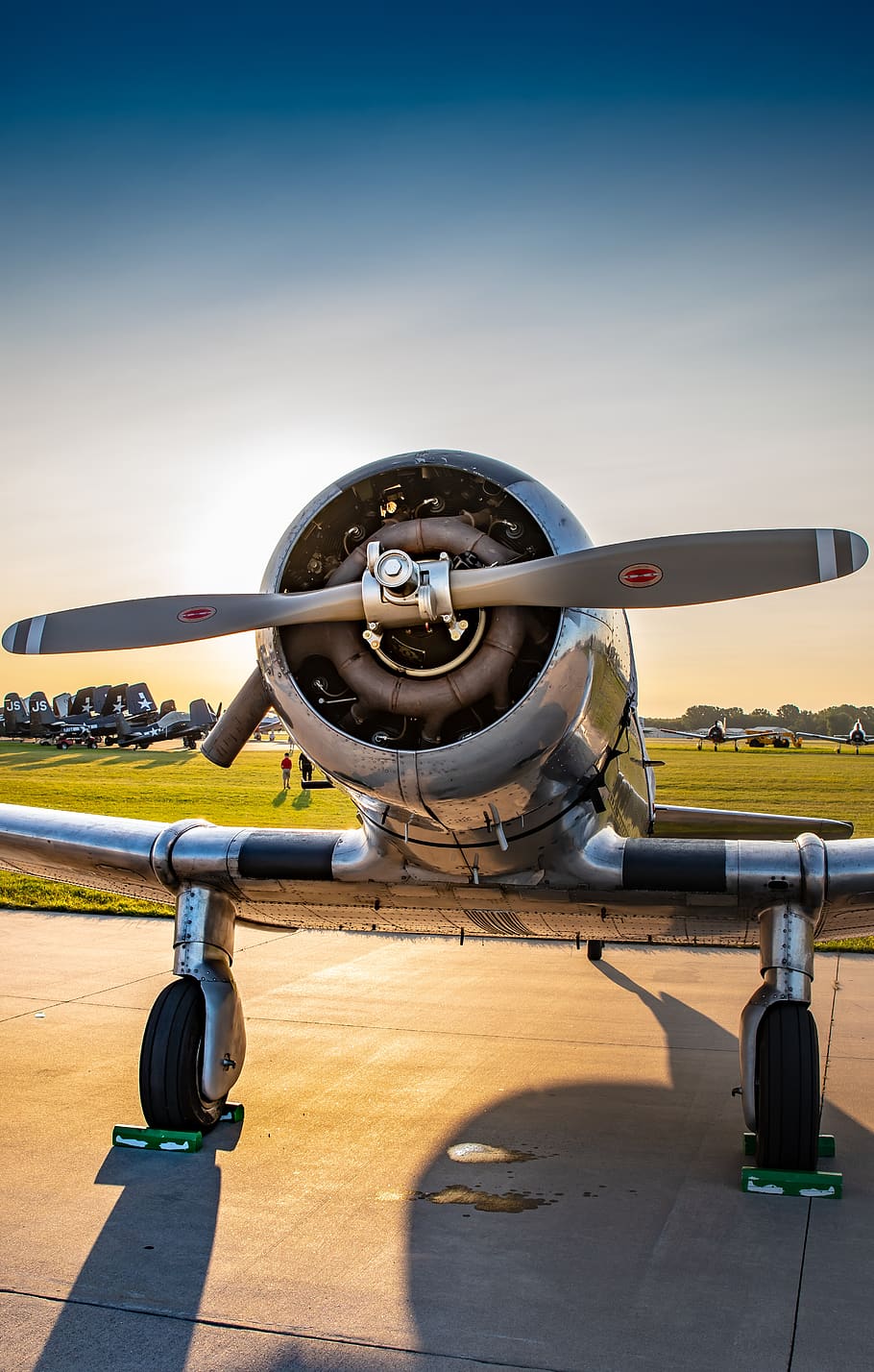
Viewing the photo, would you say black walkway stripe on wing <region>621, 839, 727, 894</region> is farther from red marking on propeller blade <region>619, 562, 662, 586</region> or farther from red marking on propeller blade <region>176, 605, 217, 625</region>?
red marking on propeller blade <region>176, 605, 217, 625</region>

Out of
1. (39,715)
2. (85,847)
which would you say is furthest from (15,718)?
(85,847)

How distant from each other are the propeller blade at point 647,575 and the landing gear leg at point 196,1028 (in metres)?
2.91

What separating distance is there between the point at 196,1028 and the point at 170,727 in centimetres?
6481

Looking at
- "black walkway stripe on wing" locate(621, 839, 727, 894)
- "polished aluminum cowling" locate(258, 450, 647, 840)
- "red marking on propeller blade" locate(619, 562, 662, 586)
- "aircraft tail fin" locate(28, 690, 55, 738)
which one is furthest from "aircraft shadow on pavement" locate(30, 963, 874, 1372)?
"aircraft tail fin" locate(28, 690, 55, 738)

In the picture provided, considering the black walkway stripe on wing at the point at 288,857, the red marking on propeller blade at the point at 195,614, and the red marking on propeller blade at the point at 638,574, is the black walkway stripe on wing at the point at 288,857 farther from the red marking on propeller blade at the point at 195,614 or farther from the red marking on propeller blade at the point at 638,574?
the red marking on propeller blade at the point at 638,574

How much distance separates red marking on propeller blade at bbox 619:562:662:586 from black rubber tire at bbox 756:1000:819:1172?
247 centimetres

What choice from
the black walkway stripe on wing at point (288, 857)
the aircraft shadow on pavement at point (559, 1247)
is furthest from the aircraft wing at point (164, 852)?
the aircraft shadow on pavement at point (559, 1247)

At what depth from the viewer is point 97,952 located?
11.5 metres

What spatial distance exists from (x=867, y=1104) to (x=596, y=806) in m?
2.64

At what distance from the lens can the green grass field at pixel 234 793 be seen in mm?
23203

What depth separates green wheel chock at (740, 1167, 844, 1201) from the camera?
17.4 feet

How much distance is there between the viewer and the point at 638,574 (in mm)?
4598

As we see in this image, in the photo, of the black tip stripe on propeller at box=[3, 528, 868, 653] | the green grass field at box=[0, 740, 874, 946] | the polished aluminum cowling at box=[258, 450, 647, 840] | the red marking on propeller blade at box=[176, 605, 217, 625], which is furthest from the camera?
the green grass field at box=[0, 740, 874, 946]

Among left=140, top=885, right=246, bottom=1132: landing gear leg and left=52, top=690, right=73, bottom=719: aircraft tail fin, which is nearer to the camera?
left=140, top=885, right=246, bottom=1132: landing gear leg
